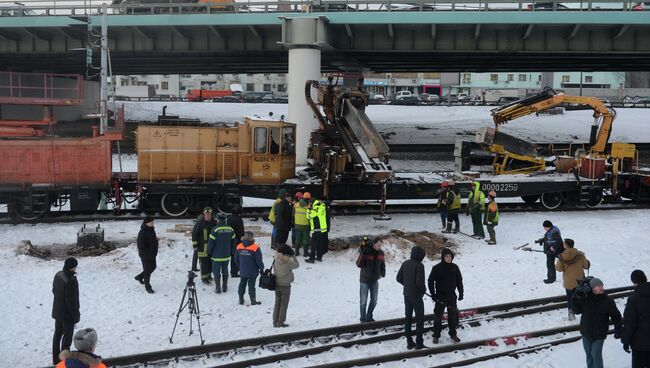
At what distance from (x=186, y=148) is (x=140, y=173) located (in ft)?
4.95

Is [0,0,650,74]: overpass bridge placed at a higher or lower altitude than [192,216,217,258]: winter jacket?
higher

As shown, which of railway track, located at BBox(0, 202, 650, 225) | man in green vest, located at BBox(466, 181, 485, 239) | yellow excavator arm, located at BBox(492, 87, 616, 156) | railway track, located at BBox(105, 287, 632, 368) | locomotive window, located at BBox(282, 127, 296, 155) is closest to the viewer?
railway track, located at BBox(105, 287, 632, 368)

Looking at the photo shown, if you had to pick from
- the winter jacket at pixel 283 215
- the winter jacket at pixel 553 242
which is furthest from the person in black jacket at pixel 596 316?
the winter jacket at pixel 283 215

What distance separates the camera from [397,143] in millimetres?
41281

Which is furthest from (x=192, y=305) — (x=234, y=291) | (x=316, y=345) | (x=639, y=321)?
(x=639, y=321)

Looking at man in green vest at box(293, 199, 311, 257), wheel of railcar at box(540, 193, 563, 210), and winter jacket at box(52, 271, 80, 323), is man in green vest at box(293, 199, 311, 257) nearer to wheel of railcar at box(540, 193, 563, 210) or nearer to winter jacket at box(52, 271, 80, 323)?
winter jacket at box(52, 271, 80, 323)

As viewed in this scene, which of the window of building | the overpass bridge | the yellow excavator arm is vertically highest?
the overpass bridge

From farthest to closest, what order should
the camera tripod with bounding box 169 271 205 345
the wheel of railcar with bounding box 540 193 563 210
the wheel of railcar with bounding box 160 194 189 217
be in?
the wheel of railcar with bounding box 540 193 563 210 < the wheel of railcar with bounding box 160 194 189 217 < the camera tripod with bounding box 169 271 205 345

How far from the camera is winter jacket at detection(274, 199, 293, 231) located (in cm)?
1433

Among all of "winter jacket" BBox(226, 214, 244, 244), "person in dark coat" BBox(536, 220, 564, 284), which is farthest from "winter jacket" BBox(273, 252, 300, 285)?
"person in dark coat" BBox(536, 220, 564, 284)

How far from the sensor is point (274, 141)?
1852 centimetres

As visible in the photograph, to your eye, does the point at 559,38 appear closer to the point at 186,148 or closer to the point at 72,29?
the point at 186,148

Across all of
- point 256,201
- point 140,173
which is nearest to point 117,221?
point 140,173

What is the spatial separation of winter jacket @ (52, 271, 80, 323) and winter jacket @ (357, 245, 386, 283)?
4.45 meters
